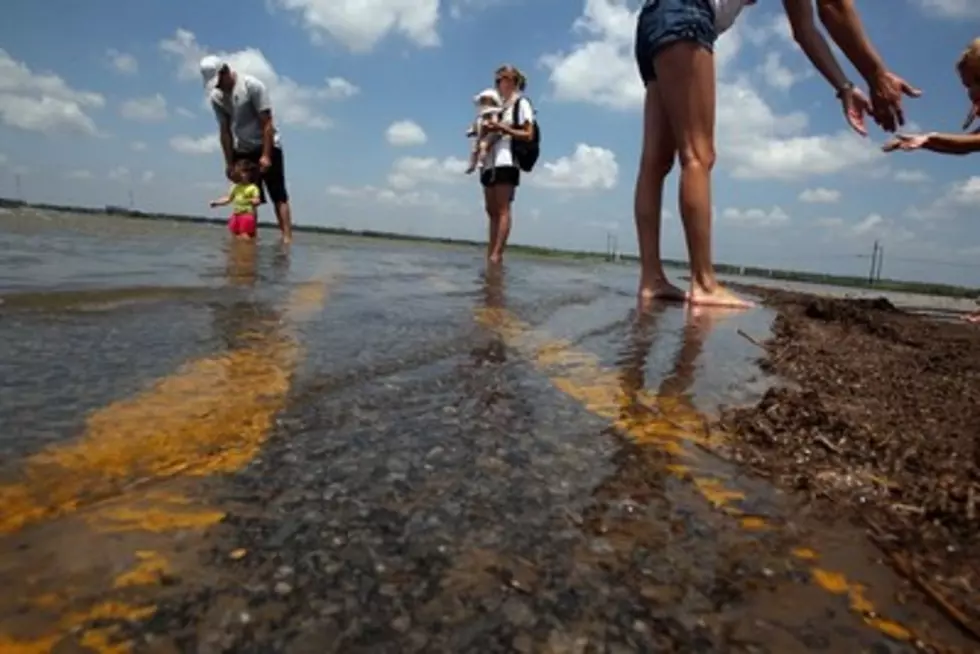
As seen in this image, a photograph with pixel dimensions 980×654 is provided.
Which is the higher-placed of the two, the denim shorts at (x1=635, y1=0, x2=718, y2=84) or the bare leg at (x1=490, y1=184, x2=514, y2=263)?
the denim shorts at (x1=635, y1=0, x2=718, y2=84)

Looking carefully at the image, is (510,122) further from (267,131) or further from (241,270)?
(241,270)

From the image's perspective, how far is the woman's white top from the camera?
4.19 meters

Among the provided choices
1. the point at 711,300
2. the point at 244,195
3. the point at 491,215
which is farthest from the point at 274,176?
the point at 711,300

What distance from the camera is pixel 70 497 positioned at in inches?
41.2

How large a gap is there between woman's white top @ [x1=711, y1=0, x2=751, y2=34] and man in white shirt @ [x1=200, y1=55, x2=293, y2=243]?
621cm

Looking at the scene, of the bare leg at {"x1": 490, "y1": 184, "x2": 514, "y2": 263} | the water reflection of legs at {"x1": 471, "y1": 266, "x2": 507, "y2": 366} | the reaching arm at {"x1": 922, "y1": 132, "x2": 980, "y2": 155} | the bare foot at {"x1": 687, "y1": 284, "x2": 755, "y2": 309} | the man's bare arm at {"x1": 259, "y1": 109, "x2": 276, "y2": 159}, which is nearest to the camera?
the water reflection of legs at {"x1": 471, "y1": 266, "x2": 507, "y2": 366}

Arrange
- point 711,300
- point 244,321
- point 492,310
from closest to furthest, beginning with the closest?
point 244,321, point 492,310, point 711,300

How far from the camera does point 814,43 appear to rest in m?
4.43

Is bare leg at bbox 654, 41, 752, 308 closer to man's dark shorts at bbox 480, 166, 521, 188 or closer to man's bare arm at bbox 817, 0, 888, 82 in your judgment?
man's bare arm at bbox 817, 0, 888, 82

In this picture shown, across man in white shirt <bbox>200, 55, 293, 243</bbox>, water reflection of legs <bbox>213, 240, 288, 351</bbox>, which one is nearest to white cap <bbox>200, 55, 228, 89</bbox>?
man in white shirt <bbox>200, 55, 293, 243</bbox>

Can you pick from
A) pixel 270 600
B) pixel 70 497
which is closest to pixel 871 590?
pixel 270 600

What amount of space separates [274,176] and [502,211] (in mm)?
3381

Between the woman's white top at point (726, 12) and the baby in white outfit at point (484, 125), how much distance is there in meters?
4.11

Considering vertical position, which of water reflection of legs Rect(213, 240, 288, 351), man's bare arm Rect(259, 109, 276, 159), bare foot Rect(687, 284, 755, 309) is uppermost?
man's bare arm Rect(259, 109, 276, 159)
